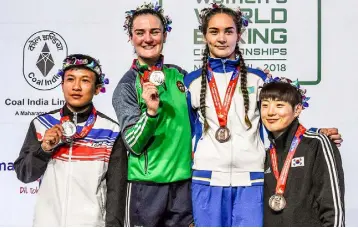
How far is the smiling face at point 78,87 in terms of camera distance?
2652 mm

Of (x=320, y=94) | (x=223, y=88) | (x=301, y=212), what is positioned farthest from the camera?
(x=320, y=94)

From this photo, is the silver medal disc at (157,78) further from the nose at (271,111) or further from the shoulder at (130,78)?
the nose at (271,111)

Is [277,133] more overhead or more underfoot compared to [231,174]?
more overhead

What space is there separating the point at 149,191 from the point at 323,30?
1.71m

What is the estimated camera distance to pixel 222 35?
2.64 m

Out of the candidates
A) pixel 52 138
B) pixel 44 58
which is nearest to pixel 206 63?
pixel 52 138

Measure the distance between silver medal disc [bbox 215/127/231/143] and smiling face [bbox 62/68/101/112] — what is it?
2.07ft

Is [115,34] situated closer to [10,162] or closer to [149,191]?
[10,162]

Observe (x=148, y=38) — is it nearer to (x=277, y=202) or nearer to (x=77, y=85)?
(x=77, y=85)

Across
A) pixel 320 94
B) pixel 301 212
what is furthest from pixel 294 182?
pixel 320 94

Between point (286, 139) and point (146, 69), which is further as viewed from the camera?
point (146, 69)

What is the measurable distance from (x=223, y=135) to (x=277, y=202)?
37 centimetres

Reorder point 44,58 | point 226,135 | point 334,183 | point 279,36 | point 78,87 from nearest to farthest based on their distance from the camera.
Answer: point 334,183 < point 226,135 < point 78,87 < point 279,36 < point 44,58

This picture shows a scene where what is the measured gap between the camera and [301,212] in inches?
96.3
